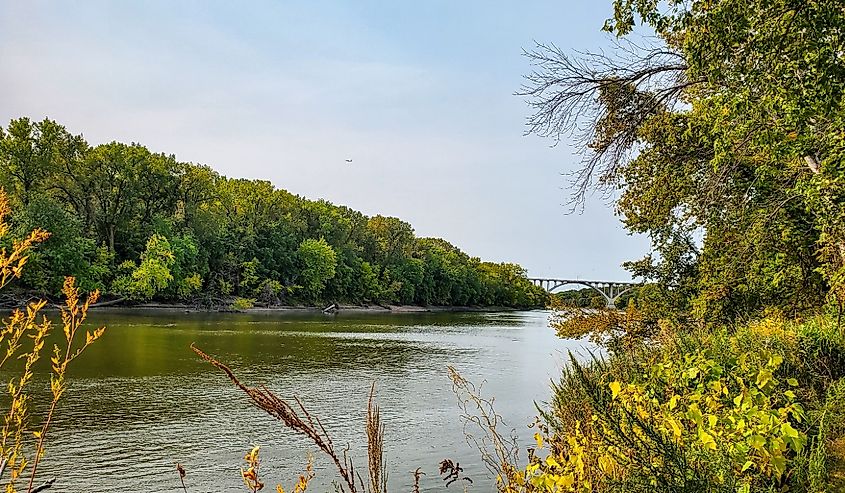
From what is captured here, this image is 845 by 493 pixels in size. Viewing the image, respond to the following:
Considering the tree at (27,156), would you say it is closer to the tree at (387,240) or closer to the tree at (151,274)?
the tree at (151,274)

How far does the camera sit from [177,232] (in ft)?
184

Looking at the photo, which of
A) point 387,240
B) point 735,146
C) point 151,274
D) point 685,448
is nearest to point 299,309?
point 151,274

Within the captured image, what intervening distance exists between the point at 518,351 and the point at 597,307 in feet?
60.5

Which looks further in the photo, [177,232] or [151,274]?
[177,232]

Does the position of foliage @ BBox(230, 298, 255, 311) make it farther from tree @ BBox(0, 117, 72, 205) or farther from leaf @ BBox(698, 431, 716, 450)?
leaf @ BBox(698, 431, 716, 450)

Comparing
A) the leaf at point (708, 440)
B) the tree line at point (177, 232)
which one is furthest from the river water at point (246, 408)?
the tree line at point (177, 232)

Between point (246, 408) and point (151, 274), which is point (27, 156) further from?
point (246, 408)

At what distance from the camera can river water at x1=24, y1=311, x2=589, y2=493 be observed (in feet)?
33.9

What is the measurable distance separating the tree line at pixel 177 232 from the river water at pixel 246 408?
20.2 meters

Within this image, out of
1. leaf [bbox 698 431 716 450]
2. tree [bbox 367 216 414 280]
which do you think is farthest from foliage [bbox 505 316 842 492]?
tree [bbox 367 216 414 280]

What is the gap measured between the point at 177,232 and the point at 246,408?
44.2m

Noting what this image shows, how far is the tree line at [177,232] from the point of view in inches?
1809

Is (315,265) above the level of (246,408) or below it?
above

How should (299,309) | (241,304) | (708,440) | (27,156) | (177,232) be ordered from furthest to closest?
1. (299,309)
2. (241,304)
3. (177,232)
4. (27,156)
5. (708,440)
